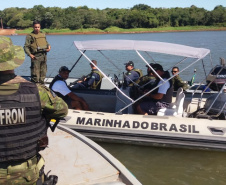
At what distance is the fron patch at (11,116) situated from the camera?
176 centimetres

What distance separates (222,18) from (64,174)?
2163 inches

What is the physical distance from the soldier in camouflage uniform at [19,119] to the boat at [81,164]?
1.07 feet

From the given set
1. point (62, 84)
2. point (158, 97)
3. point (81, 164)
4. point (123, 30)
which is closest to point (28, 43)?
point (62, 84)

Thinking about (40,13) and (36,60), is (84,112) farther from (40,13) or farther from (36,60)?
(40,13)

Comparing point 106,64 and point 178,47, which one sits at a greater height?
point 178,47

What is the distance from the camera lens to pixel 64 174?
2490 millimetres

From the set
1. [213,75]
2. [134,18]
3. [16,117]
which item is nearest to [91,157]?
[16,117]

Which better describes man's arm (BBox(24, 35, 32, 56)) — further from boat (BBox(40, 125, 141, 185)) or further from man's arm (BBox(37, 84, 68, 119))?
man's arm (BBox(37, 84, 68, 119))

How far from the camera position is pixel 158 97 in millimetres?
4941

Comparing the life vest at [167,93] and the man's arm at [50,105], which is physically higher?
the man's arm at [50,105]

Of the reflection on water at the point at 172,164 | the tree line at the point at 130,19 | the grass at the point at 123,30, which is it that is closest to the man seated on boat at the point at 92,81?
the reflection on water at the point at 172,164

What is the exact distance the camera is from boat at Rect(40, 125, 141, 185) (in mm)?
2392

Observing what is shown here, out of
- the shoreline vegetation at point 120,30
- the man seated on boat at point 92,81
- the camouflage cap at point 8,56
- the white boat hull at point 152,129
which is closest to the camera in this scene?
the camouflage cap at point 8,56

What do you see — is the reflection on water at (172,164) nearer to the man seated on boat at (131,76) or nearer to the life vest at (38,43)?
the man seated on boat at (131,76)
